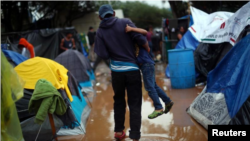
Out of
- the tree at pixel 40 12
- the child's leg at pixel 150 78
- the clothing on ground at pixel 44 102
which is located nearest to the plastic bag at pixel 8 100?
the clothing on ground at pixel 44 102

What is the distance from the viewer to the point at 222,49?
25.9ft

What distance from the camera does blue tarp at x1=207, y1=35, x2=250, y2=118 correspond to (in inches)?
166

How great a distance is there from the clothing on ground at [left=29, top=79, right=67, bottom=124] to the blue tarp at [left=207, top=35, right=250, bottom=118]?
2465 mm

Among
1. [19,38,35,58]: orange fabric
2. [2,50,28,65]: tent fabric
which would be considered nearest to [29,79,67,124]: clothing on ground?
[2,50,28,65]: tent fabric

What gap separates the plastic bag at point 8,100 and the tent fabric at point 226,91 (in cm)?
273

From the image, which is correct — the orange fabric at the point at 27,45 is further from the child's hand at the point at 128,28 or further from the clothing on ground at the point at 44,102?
the child's hand at the point at 128,28

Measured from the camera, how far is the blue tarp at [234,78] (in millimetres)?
4211

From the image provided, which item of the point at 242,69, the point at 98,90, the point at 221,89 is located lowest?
the point at 98,90

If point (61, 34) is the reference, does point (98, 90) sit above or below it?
below

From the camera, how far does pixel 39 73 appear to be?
5.54 m

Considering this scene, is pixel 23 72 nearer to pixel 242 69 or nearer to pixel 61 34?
pixel 242 69

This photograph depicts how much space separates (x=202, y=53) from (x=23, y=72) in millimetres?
5092

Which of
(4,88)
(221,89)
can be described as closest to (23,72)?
(4,88)
